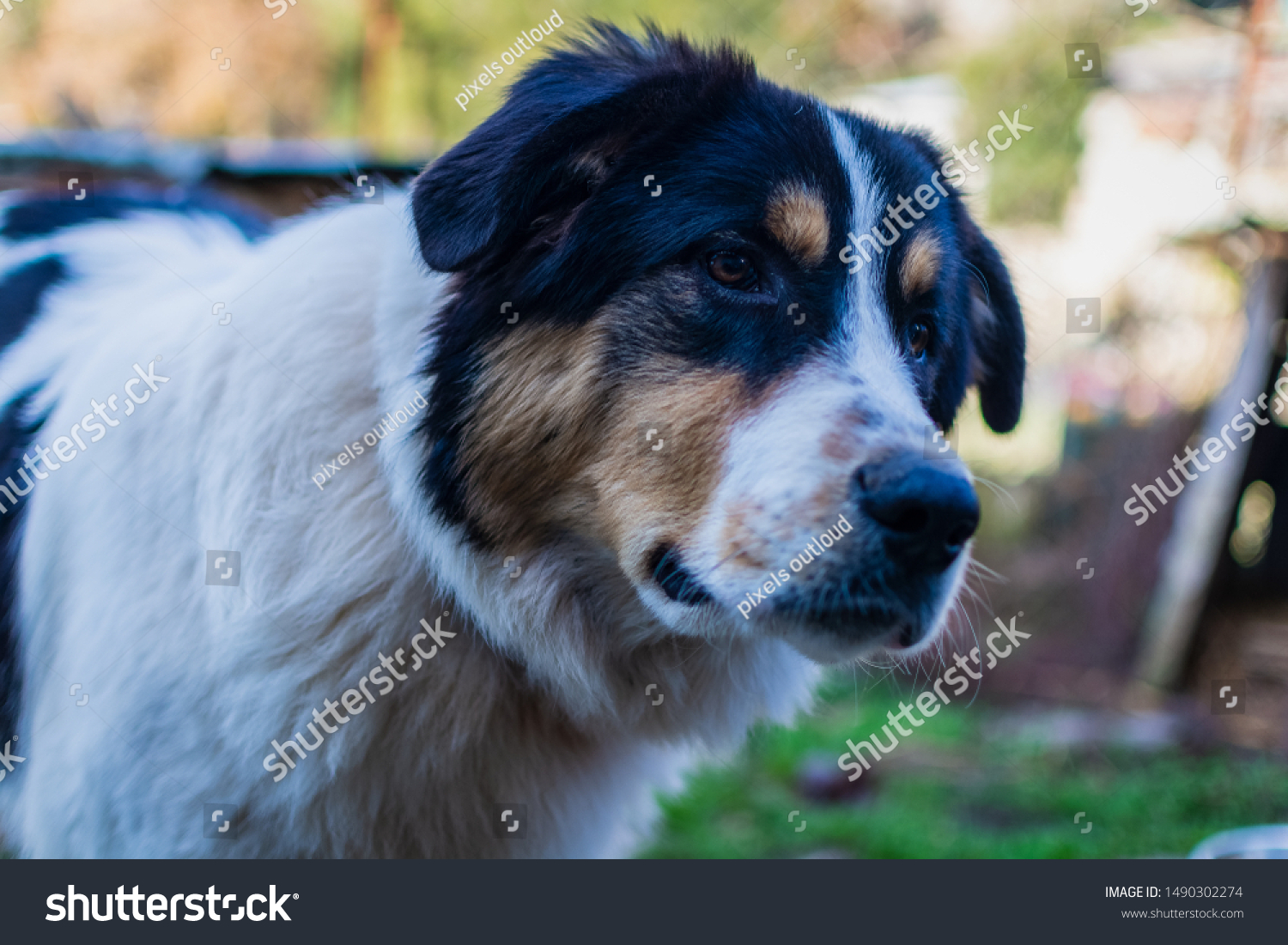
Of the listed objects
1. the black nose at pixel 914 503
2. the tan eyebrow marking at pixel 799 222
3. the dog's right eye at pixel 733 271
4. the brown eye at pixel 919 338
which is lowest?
the brown eye at pixel 919 338

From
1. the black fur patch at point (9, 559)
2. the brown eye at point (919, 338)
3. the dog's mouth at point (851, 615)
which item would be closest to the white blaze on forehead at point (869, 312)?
the brown eye at point (919, 338)

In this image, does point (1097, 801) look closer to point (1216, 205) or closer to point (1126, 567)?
point (1126, 567)

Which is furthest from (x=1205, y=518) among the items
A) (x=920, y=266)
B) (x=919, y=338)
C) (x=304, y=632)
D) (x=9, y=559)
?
(x=9, y=559)

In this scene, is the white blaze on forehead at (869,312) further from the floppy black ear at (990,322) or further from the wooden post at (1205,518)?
the wooden post at (1205,518)

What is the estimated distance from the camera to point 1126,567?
6125 mm

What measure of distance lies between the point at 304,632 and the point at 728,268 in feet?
4.33

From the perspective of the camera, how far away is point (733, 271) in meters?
2.23

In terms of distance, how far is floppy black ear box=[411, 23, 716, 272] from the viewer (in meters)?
2.15

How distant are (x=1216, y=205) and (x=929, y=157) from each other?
3.64 m

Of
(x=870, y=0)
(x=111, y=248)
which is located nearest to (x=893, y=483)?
(x=111, y=248)

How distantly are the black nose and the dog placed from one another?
0.02 metres

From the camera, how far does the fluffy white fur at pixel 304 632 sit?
2.33 m

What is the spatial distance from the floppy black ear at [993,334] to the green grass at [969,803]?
188cm

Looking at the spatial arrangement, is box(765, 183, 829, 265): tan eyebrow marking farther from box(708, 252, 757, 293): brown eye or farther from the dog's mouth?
the dog's mouth
